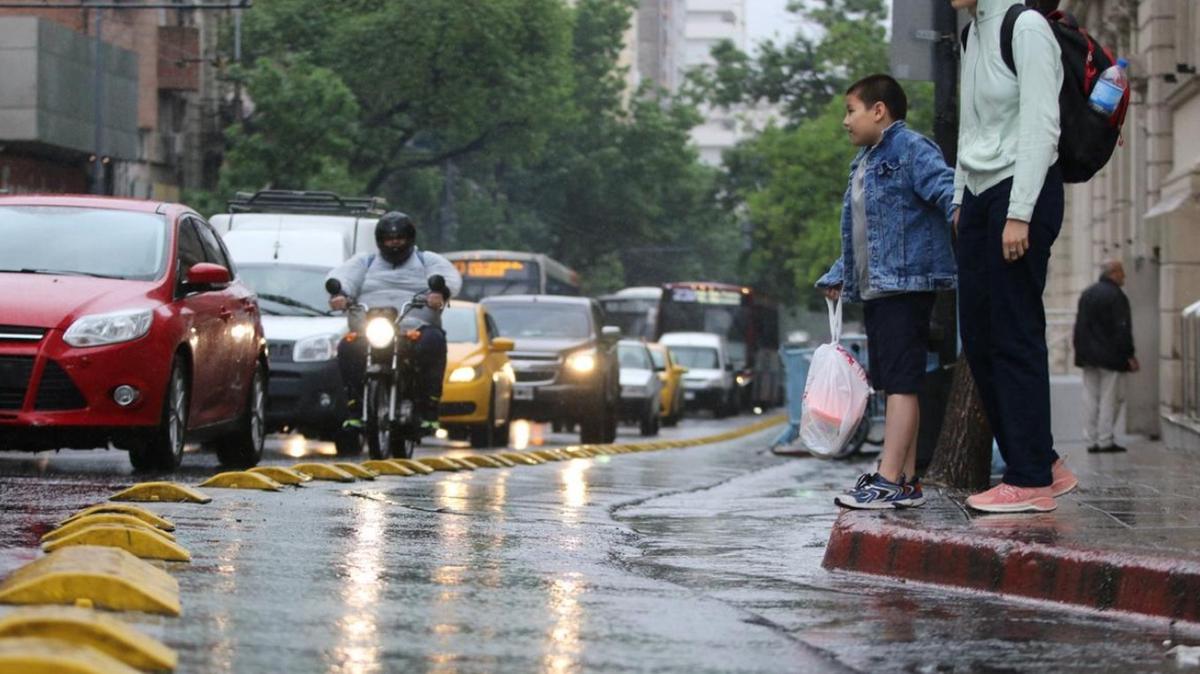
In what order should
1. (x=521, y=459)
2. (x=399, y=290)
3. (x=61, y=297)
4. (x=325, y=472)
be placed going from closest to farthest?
(x=325, y=472) < (x=61, y=297) < (x=399, y=290) < (x=521, y=459)

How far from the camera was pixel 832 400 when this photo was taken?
29.0 ft

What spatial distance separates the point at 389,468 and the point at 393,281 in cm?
265

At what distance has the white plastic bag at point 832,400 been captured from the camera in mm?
8820

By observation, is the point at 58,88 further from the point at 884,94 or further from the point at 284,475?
the point at 884,94

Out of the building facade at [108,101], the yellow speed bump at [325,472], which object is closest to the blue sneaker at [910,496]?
the yellow speed bump at [325,472]

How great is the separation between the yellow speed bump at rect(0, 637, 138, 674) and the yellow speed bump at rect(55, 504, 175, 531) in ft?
10.9

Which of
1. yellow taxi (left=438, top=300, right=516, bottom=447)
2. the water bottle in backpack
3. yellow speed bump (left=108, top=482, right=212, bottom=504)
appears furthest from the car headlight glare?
the water bottle in backpack

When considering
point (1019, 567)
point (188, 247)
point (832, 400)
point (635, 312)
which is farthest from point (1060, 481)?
point (635, 312)

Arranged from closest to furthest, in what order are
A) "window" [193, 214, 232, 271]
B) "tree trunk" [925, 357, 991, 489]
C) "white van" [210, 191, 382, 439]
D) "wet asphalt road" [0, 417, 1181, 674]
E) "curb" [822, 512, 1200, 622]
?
1. "wet asphalt road" [0, 417, 1181, 674]
2. "curb" [822, 512, 1200, 622]
3. "tree trunk" [925, 357, 991, 489]
4. "window" [193, 214, 232, 271]
5. "white van" [210, 191, 382, 439]

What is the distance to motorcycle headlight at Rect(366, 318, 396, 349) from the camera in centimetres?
1489

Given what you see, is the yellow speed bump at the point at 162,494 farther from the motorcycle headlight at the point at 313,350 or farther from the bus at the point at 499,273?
the bus at the point at 499,273

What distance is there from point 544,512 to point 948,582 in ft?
10.9

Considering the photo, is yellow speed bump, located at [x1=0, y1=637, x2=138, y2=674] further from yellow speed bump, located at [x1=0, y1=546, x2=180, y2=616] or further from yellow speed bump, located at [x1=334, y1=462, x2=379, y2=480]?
yellow speed bump, located at [x1=334, y1=462, x2=379, y2=480]

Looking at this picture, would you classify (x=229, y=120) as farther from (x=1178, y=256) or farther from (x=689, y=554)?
(x=689, y=554)
